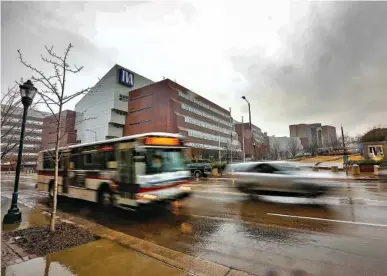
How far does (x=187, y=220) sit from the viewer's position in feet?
22.8

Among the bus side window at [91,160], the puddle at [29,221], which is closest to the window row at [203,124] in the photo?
the bus side window at [91,160]

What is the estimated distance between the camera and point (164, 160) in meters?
7.78

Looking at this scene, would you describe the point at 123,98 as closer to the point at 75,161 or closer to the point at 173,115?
the point at 173,115

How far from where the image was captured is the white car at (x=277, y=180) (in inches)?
359

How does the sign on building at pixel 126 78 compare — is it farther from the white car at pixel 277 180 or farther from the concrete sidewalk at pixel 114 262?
the concrete sidewalk at pixel 114 262

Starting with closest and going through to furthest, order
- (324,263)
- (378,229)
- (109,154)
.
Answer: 1. (324,263)
2. (378,229)
3. (109,154)

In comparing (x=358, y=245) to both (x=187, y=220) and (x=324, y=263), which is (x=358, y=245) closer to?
(x=324, y=263)

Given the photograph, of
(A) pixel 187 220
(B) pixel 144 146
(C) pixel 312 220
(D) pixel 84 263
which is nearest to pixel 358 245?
(C) pixel 312 220

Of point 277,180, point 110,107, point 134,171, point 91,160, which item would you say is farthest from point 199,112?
point 134,171

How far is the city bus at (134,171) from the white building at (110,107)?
208 ft

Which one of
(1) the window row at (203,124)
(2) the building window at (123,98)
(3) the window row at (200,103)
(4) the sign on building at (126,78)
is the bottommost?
(1) the window row at (203,124)

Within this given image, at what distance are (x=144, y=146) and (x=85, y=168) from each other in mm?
3945

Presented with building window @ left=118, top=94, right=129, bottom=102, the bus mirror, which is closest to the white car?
the bus mirror

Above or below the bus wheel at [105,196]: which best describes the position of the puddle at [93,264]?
below
